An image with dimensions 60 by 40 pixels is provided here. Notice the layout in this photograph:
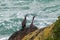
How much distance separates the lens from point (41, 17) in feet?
209

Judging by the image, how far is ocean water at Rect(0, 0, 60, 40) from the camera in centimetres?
5622

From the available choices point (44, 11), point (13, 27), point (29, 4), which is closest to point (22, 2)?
point (29, 4)

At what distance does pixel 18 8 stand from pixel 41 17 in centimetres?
1066

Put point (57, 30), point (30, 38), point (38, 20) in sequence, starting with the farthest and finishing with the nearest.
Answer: point (38, 20) → point (30, 38) → point (57, 30)

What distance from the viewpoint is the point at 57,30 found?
1134 centimetres

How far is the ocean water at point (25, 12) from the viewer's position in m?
56.2

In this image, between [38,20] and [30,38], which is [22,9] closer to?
[38,20]

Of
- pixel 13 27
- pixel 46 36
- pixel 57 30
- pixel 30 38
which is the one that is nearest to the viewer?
pixel 57 30

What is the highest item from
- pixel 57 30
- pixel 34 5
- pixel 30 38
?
pixel 57 30

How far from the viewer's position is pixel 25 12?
69750mm

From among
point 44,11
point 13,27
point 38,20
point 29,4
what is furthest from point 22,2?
point 13,27

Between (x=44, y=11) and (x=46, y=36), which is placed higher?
(x=46, y=36)

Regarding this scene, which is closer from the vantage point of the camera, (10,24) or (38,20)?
(10,24)

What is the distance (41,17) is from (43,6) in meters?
8.83
